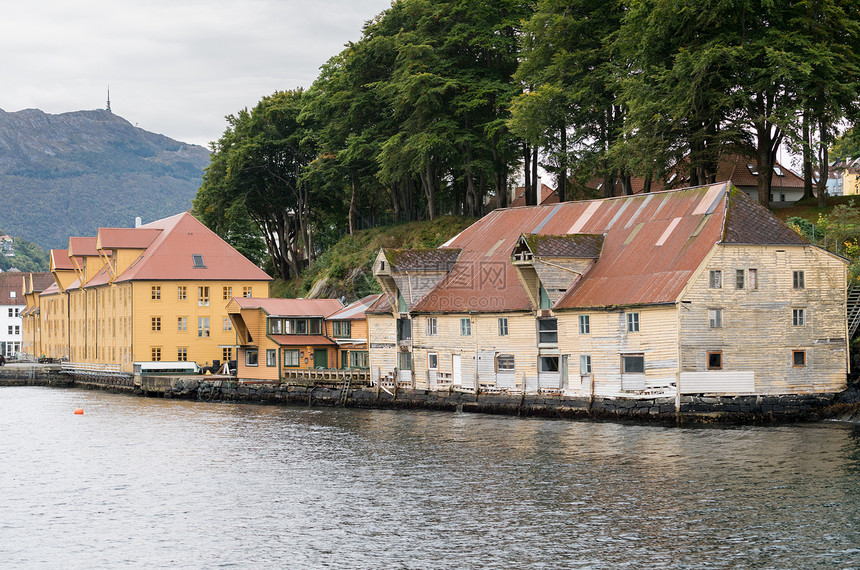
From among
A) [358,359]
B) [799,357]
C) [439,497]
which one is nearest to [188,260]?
[358,359]

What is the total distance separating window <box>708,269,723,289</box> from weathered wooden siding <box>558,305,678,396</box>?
8.27ft

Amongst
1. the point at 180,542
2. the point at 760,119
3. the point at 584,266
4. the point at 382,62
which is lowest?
the point at 180,542

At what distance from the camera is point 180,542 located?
1206 inches

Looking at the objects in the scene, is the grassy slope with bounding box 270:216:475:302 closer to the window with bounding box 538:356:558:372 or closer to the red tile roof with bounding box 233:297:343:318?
the red tile roof with bounding box 233:297:343:318

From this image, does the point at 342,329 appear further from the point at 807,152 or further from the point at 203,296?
the point at 807,152

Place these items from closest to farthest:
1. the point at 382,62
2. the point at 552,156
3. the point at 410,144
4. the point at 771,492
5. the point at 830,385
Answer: the point at 771,492 → the point at 830,385 → the point at 552,156 → the point at 410,144 → the point at 382,62

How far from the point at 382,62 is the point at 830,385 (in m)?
52.6

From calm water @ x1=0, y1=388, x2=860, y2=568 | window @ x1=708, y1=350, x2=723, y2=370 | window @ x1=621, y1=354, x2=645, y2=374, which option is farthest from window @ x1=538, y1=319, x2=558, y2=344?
window @ x1=708, y1=350, x2=723, y2=370

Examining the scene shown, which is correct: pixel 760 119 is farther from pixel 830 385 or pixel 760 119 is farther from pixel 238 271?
pixel 238 271

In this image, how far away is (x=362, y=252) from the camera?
94562mm

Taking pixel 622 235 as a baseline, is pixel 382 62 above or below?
above

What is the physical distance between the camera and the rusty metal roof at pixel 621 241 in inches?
2074

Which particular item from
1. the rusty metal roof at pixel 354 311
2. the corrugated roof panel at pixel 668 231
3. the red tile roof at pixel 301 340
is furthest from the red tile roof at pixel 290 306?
the corrugated roof panel at pixel 668 231

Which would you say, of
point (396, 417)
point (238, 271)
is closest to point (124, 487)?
point (396, 417)
